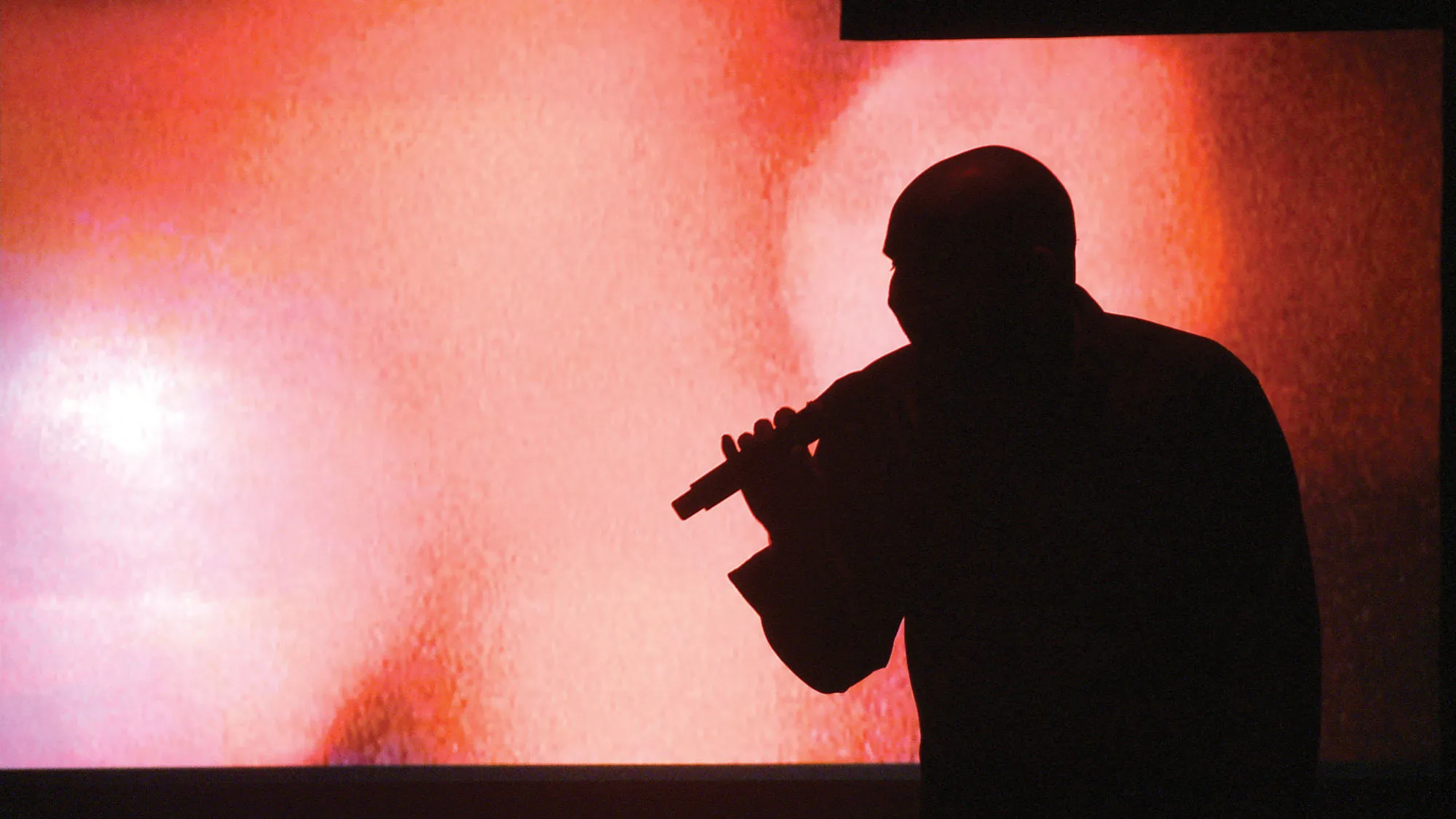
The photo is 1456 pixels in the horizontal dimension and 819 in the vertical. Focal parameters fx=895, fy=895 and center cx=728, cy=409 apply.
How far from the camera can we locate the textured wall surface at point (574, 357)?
1.31 metres

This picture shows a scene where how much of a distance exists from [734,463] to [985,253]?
0.29 meters

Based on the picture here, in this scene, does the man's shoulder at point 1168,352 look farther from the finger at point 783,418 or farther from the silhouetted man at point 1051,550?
the finger at point 783,418

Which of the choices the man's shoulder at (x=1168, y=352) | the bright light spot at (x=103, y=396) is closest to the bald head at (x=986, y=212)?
the man's shoulder at (x=1168, y=352)

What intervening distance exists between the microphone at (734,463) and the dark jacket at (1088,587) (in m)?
0.04

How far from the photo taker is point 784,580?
0.85 m

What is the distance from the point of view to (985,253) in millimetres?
771

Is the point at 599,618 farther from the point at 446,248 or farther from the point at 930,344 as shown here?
the point at 930,344

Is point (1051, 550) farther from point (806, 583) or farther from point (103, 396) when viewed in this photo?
point (103, 396)

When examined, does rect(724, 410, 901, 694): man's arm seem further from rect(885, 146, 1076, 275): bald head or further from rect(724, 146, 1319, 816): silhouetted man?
rect(885, 146, 1076, 275): bald head

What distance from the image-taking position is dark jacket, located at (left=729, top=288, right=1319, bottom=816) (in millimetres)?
739

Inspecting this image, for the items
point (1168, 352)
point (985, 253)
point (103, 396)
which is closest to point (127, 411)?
point (103, 396)

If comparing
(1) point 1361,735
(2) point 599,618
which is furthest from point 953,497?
(1) point 1361,735

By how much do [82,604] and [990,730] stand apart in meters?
1.29

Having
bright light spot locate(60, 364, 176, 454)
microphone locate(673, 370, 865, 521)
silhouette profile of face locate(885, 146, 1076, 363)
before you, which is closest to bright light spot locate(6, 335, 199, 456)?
bright light spot locate(60, 364, 176, 454)
